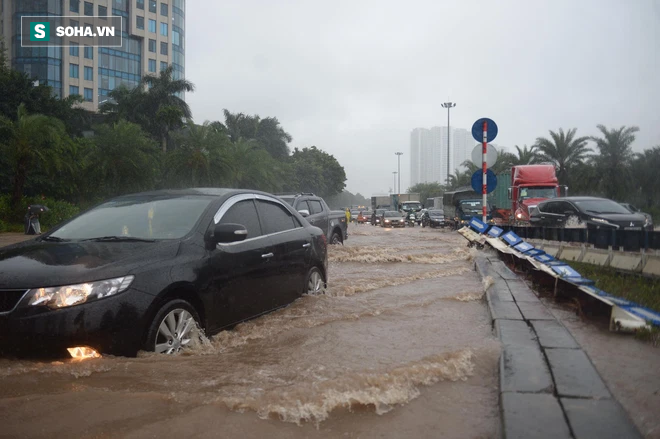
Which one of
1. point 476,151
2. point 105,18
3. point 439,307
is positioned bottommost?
point 439,307

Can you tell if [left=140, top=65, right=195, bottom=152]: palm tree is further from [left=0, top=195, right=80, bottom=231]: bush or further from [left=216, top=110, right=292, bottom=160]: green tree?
[left=0, top=195, right=80, bottom=231]: bush

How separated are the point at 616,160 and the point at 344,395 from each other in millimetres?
41607

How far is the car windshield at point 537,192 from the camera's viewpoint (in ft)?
70.3

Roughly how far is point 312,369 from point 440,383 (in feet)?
2.78

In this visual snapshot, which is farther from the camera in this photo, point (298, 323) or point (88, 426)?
point (298, 323)

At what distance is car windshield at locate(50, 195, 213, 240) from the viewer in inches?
177

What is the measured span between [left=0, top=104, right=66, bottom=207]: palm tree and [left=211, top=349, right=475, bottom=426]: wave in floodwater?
25945 millimetres

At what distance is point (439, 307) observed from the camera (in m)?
6.30

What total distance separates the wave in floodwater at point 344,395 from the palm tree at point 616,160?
4024 cm

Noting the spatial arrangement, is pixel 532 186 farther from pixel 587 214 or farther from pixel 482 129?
pixel 482 129

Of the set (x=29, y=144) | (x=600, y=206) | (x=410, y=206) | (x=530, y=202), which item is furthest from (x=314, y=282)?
(x=410, y=206)

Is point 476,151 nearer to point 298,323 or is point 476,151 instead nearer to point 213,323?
point 298,323

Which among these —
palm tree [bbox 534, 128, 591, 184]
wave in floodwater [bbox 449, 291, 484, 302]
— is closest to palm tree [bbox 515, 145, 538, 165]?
palm tree [bbox 534, 128, 591, 184]

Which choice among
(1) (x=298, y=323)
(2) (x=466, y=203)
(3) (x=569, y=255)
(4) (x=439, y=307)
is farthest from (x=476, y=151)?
(2) (x=466, y=203)
